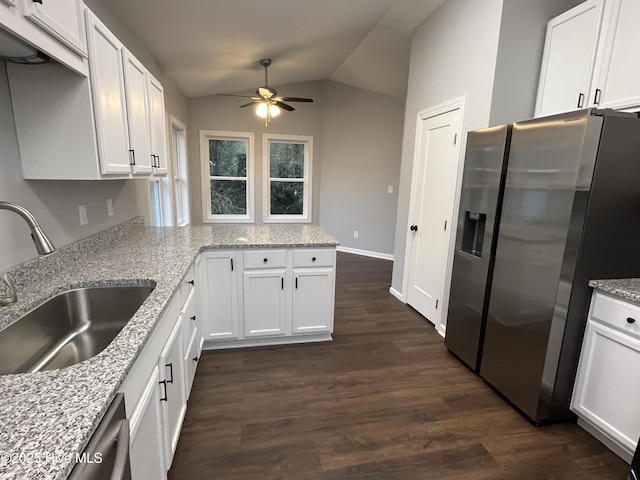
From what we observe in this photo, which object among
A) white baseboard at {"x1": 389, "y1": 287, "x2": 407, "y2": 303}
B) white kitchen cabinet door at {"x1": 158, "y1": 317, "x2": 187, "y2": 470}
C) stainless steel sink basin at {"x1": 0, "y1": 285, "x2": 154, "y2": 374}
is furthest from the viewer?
white baseboard at {"x1": 389, "y1": 287, "x2": 407, "y2": 303}

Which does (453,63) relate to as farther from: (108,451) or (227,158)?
(227,158)

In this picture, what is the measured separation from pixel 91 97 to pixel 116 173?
14.8 inches

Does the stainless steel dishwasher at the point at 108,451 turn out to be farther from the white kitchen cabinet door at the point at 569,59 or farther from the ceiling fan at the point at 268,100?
the ceiling fan at the point at 268,100

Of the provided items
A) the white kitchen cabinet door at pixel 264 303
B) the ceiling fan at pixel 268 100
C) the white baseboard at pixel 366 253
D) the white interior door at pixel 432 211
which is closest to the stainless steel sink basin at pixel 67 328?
the white kitchen cabinet door at pixel 264 303

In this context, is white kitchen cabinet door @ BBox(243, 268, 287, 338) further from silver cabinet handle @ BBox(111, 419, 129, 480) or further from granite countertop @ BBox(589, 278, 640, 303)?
granite countertop @ BBox(589, 278, 640, 303)

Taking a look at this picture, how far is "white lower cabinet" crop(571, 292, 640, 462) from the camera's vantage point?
163 centimetres

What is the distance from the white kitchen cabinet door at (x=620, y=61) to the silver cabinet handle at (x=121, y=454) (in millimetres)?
2719

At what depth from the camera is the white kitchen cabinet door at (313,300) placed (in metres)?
2.67

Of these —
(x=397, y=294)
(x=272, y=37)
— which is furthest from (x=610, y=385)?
(x=272, y=37)

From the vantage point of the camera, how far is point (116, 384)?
33.3 inches

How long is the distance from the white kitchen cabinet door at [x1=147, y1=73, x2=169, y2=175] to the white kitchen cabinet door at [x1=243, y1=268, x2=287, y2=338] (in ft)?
3.49

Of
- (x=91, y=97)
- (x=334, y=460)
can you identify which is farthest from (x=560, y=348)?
(x=91, y=97)

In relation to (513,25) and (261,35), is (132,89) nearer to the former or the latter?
(261,35)

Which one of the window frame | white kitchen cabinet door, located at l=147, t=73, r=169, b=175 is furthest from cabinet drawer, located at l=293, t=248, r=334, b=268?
the window frame
